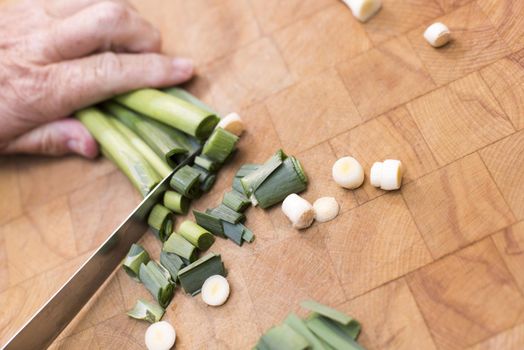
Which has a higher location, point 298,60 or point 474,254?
point 298,60

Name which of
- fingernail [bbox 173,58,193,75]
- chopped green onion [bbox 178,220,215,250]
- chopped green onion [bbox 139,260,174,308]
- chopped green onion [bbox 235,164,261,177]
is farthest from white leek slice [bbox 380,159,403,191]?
fingernail [bbox 173,58,193,75]

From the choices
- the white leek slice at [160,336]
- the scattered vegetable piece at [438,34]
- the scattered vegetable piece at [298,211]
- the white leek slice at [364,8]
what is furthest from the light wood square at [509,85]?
the white leek slice at [160,336]

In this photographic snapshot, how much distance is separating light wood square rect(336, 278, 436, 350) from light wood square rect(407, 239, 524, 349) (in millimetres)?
33

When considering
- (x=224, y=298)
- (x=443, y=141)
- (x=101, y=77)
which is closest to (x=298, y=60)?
(x=443, y=141)

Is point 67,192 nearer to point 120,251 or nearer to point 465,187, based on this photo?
point 120,251

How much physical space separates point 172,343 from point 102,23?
1.61 meters

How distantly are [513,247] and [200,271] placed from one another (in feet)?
3.91

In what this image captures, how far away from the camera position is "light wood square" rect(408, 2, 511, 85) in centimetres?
217

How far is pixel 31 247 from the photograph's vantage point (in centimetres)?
251

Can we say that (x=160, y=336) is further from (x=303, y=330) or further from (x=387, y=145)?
(x=387, y=145)

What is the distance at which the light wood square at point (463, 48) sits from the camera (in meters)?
2.17

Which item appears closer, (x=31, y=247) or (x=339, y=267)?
(x=339, y=267)

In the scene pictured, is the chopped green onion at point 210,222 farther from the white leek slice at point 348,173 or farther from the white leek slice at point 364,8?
the white leek slice at point 364,8

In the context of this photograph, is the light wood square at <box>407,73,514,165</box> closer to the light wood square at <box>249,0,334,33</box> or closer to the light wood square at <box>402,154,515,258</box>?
the light wood square at <box>402,154,515,258</box>
